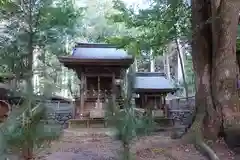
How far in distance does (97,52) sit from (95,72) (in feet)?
3.70

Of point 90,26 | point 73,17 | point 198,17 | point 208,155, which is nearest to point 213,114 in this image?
point 208,155

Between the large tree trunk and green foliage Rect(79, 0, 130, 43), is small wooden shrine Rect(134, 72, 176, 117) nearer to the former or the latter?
the large tree trunk

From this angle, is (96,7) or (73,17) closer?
(73,17)

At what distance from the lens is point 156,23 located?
38.3 feet

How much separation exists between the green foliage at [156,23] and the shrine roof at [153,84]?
256 cm

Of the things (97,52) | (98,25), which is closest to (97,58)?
(97,52)

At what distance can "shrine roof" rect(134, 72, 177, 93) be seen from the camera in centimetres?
1439

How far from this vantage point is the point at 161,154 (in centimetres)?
655

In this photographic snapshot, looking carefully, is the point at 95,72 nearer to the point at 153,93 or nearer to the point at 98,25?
the point at 153,93

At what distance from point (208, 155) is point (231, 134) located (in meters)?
1.23

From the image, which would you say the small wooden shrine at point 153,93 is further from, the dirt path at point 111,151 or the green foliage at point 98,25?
the green foliage at point 98,25

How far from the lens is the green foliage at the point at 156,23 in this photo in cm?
1115

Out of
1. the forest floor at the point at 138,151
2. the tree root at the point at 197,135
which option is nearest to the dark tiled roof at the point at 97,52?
the forest floor at the point at 138,151

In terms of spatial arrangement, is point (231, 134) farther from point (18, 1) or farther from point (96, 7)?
point (96, 7)
